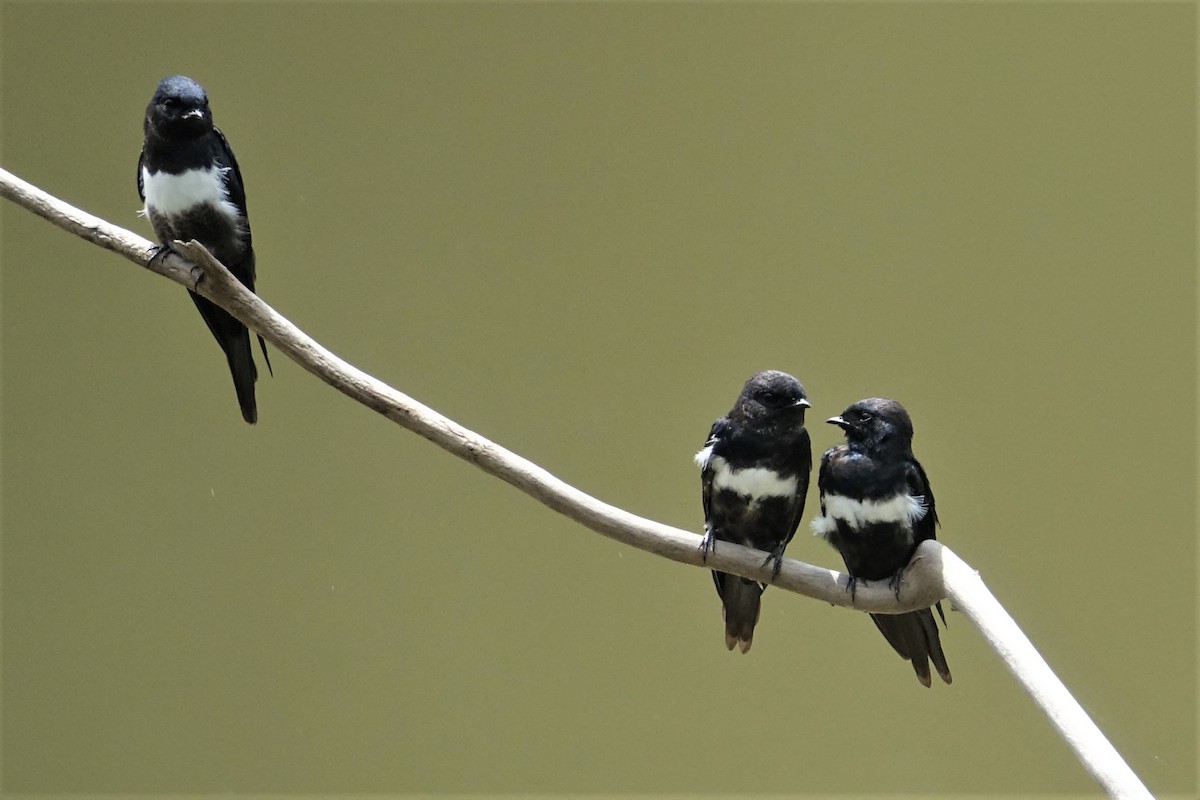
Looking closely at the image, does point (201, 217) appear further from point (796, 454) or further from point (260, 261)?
point (796, 454)

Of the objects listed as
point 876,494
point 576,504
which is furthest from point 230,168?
point 876,494

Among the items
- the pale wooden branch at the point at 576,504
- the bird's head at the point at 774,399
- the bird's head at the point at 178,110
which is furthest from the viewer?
the bird's head at the point at 178,110

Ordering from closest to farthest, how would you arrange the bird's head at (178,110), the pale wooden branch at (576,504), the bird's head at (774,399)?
the pale wooden branch at (576,504) → the bird's head at (774,399) → the bird's head at (178,110)

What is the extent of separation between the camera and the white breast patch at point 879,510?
8.38ft

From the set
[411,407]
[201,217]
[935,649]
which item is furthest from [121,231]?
[935,649]

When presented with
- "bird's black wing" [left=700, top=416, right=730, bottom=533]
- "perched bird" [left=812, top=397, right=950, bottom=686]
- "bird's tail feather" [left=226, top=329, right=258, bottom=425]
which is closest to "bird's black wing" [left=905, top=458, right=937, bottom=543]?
"perched bird" [left=812, top=397, right=950, bottom=686]

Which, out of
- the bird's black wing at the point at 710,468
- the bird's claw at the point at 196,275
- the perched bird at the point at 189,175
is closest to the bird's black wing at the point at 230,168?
the perched bird at the point at 189,175

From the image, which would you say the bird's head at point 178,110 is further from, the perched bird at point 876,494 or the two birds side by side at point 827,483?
the perched bird at point 876,494

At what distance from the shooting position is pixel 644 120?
3520 mm

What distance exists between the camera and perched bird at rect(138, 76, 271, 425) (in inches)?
107

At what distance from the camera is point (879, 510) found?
101 inches

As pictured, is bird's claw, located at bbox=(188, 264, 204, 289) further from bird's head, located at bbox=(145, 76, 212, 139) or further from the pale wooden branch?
bird's head, located at bbox=(145, 76, 212, 139)

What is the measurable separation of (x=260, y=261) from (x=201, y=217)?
2.95ft

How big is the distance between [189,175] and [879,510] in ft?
5.17
